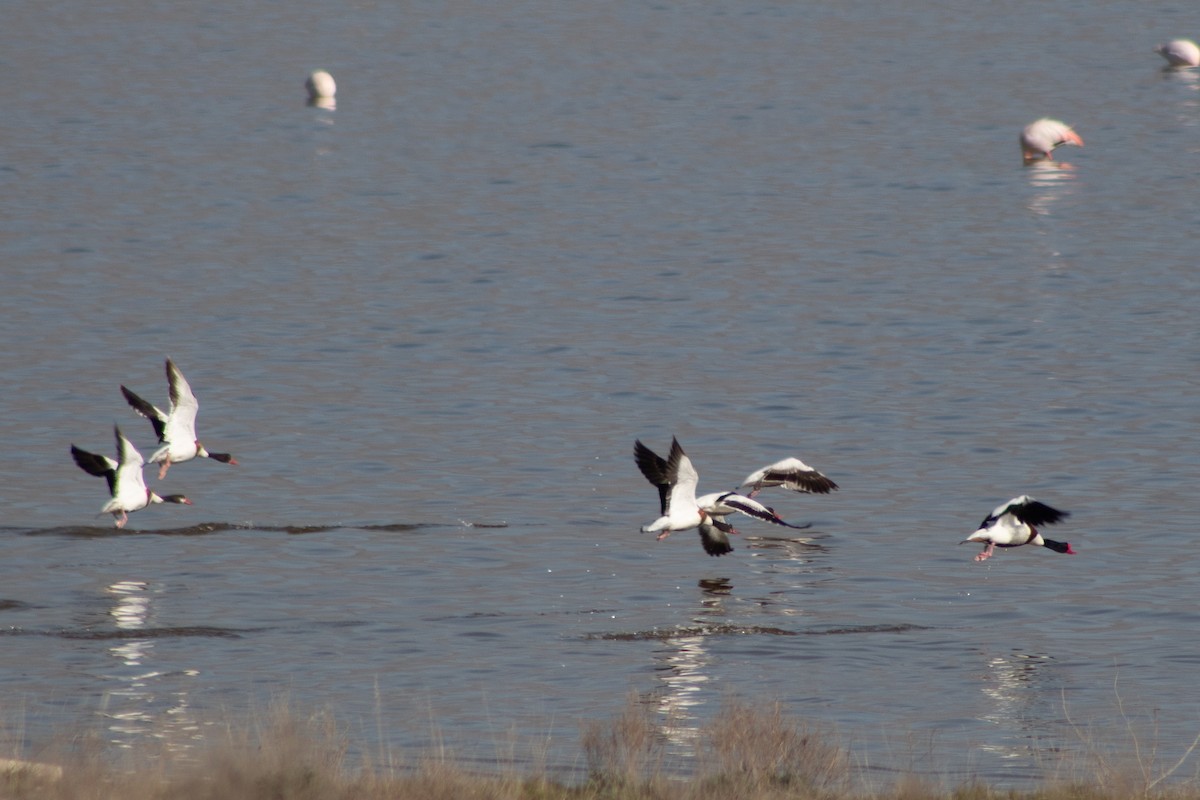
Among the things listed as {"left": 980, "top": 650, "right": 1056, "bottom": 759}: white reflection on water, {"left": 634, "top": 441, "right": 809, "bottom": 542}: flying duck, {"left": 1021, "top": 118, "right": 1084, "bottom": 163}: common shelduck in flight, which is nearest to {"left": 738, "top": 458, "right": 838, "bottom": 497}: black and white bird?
{"left": 634, "top": 441, "right": 809, "bottom": 542}: flying duck

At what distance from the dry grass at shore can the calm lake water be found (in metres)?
1.33

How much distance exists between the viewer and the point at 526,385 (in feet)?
97.6

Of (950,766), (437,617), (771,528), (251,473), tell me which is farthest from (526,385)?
(950,766)

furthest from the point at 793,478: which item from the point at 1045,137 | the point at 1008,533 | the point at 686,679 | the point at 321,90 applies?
the point at 321,90

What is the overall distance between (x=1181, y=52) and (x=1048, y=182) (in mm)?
12811

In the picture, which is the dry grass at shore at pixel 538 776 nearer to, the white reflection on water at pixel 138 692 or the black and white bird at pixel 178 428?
the white reflection on water at pixel 138 692

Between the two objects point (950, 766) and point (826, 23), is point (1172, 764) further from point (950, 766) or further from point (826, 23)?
point (826, 23)

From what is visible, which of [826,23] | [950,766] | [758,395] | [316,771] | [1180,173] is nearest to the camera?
[316,771]

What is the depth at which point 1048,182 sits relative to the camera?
48.4 m

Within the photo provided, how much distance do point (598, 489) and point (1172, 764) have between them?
11.0 meters

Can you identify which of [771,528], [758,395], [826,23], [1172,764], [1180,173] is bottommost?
[1172,764]

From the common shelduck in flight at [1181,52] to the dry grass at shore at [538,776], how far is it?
49.5 m

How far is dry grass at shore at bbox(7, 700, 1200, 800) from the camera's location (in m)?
10.5

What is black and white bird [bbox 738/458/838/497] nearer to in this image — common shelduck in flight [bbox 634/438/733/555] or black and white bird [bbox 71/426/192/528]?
common shelduck in flight [bbox 634/438/733/555]
